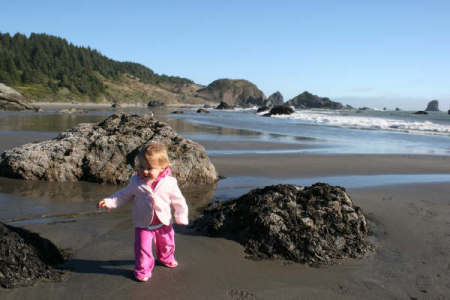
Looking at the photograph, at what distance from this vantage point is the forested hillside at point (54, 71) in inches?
3206

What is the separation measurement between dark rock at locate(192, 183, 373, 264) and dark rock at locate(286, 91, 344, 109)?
138680mm

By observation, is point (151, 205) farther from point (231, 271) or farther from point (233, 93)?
point (233, 93)

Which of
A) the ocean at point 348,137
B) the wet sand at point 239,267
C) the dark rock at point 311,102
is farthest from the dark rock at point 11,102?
the dark rock at point 311,102

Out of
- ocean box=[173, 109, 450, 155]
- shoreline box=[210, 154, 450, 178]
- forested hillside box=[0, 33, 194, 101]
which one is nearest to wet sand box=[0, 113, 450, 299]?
shoreline box=[210, 154, 450, 178]

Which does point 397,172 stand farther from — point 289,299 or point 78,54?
point 78,54

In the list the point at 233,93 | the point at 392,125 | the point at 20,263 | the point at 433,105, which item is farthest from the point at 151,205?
the point at 233,93

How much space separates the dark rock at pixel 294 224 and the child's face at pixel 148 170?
1173mm

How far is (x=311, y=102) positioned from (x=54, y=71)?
10011 cm

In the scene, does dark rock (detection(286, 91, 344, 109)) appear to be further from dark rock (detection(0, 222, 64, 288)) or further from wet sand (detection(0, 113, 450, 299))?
dark rock (detection(0, 222, 64, 288))

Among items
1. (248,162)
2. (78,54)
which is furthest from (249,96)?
(248,162)

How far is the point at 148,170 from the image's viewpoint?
3076 millimetres

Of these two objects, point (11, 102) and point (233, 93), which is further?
point (233, 93)

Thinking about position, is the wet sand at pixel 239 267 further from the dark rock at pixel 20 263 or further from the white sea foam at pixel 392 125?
the white sea foam at pixel 392 125

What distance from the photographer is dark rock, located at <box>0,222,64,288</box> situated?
264 centimetres
